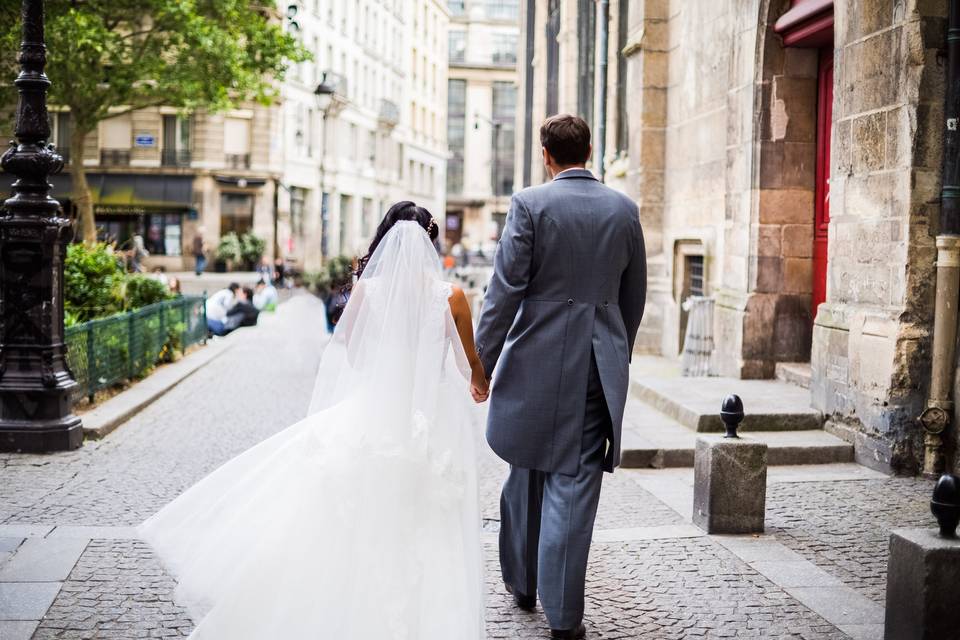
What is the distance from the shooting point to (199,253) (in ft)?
147

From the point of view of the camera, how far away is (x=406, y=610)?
404 cm

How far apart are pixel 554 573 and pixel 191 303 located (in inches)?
536

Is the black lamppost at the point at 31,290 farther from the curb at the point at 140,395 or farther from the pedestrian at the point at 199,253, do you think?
the pedestrian at the point at 199,253

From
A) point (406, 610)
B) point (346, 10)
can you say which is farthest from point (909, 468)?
point (346, 10)

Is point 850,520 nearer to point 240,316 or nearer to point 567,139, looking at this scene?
point 567,139

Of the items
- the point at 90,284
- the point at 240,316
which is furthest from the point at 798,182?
the point at 240,316

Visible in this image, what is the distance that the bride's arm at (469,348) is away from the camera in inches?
186

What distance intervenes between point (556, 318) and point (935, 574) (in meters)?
1.71

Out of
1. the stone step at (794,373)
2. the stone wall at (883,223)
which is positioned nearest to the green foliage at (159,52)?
the stone step at (794,373)

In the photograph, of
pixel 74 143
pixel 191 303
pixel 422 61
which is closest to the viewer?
pixel 191 303

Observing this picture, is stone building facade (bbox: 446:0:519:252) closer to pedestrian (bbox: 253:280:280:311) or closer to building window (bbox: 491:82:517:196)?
building window (bbox: 491:82:517:196)

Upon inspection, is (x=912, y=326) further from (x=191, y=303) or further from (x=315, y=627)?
(x=191, y=303)

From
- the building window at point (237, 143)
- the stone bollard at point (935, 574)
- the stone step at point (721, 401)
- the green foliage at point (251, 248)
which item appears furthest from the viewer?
the building window at point (237, 143)

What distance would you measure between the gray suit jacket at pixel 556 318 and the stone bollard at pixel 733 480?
1.76 meters
